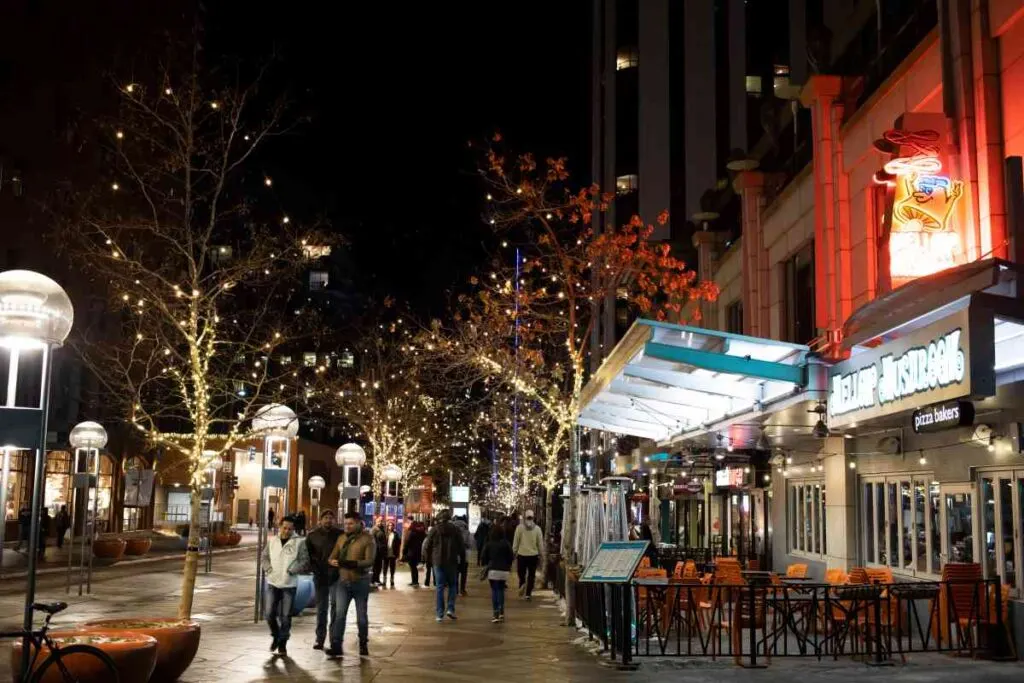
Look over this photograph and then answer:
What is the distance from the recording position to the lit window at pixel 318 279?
97938 mm

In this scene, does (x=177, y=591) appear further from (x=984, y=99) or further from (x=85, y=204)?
(x=984, y=99)

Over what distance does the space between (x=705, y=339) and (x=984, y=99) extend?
4.82 m

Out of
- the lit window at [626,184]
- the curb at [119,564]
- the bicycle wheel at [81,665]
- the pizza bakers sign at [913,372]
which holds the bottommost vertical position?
the curb at [119,564]

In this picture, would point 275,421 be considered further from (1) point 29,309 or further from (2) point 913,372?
(2) point 913,372

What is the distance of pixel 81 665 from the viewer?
905 centimetres

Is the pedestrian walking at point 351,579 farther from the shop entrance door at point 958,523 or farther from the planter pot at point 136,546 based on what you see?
the planter pot at point 136,546

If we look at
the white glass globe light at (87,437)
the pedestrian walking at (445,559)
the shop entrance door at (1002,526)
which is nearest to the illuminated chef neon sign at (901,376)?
the shop entrance door at (1002,526)

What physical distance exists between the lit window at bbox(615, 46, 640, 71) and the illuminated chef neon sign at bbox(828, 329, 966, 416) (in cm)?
5261

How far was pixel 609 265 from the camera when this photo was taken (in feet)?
90.2

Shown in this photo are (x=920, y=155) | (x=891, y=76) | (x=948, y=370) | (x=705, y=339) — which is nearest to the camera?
(x=948, y=370)

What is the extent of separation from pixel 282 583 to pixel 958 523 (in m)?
10.0

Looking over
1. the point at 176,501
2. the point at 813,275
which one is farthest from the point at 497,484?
the point at 813,275

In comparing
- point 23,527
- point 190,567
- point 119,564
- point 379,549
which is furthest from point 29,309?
point 23,527

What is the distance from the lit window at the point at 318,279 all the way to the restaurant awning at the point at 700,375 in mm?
80080
